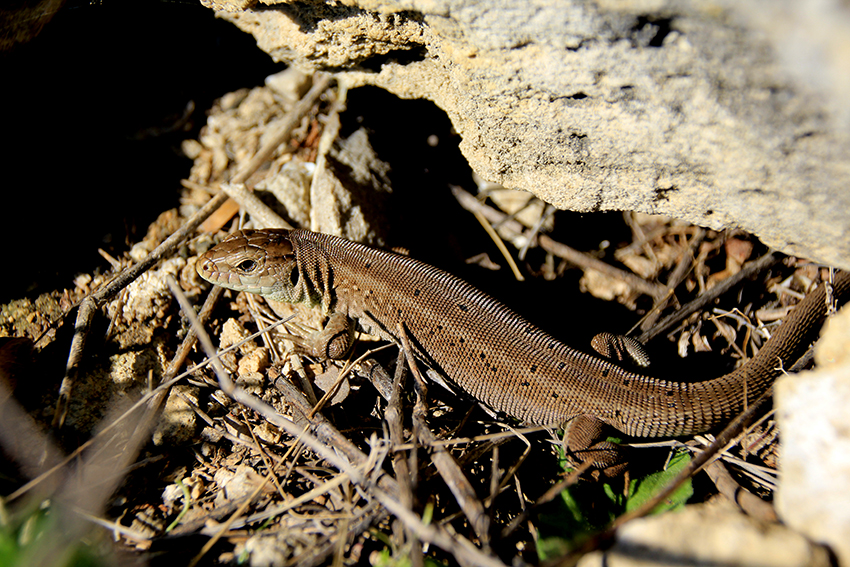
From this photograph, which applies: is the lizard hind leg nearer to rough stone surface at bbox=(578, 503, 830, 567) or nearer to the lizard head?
rough stone surface at bbox=(578, 503, 830, 567)

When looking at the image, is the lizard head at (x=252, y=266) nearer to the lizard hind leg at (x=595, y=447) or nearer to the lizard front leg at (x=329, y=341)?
the lizard front leg at (x=329, y=341)

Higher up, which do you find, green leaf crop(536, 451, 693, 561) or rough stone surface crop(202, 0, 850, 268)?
rough stone surface crop(202, 0, 850, 268)

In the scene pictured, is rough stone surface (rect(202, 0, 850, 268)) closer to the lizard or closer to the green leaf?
the lizard

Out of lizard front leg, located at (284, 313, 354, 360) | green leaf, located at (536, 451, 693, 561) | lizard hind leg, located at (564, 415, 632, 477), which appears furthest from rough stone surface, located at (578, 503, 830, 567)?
lizard front leg, located at (284, 313, 354, 360)

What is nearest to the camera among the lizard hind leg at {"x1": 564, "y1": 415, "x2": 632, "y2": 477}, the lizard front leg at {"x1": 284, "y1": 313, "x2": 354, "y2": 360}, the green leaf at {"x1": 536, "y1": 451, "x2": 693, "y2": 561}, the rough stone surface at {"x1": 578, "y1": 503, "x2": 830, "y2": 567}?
the rough stone surface at {"x1": 578, "y1": 503, "x2": 830, "y2": 567}

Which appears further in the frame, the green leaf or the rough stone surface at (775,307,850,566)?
the green leaf

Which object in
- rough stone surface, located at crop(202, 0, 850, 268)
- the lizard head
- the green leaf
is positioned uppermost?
rough stone surface, located at crop(202, 0, 850, 268)

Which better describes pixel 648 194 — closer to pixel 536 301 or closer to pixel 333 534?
pixel 536 301

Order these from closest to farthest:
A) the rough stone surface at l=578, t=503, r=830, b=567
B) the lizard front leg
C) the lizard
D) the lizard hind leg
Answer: the rough stone surface at l=578, t=503, r=830, b=567 < the lizard hind leg < the lizard < the lizard front leg
